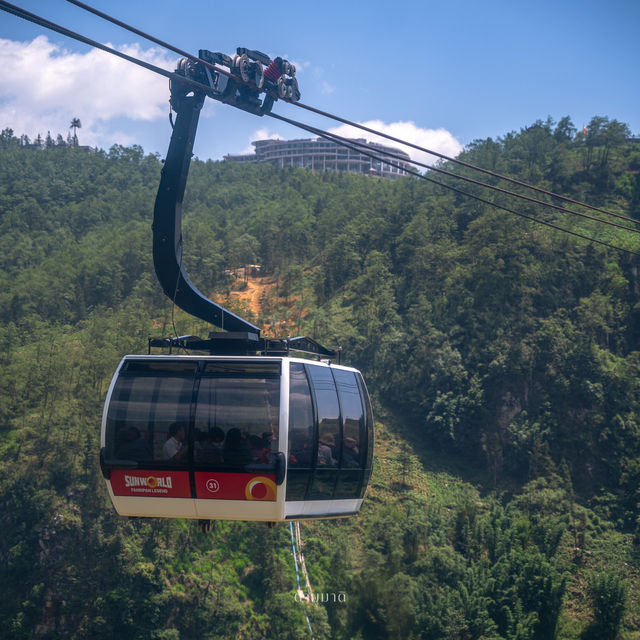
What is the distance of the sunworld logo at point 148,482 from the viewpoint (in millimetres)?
7145

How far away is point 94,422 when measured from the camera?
2880 cm

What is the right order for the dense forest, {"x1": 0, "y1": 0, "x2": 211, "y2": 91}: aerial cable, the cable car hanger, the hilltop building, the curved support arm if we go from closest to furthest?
1. {"x1": 0, "y1": 0, "x2": 211, "y2": 91}: aerial cable
2. the cable car hanger
3. the curved support arm
4. the dense forest
5. the hilltop building

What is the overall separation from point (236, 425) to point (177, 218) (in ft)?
10.9

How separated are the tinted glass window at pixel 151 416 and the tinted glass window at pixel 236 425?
18 centimetres

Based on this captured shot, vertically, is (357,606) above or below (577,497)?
below

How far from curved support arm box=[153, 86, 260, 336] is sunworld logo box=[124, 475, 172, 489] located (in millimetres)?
2565

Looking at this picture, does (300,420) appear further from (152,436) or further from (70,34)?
(70,34)

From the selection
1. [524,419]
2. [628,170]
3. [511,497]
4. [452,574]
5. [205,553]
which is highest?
[628,170]

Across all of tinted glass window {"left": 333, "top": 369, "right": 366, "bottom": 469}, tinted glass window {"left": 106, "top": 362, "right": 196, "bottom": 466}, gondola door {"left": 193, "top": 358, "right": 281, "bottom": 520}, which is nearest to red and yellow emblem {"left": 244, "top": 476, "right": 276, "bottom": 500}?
gondola door {"left": 193, "top": 358, "right": 281, "bottom": 520}

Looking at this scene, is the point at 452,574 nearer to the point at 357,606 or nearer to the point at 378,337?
the point at 357,606

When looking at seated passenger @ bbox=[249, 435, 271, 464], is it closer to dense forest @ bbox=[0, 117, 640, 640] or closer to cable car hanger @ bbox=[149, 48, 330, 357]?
cable car hanger @ bbox=[149, 48, 330, 357]

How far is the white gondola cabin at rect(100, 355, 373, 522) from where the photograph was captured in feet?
23.2

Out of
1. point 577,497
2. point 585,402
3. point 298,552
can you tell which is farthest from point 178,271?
point 585,402

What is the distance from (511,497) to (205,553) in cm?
1289
